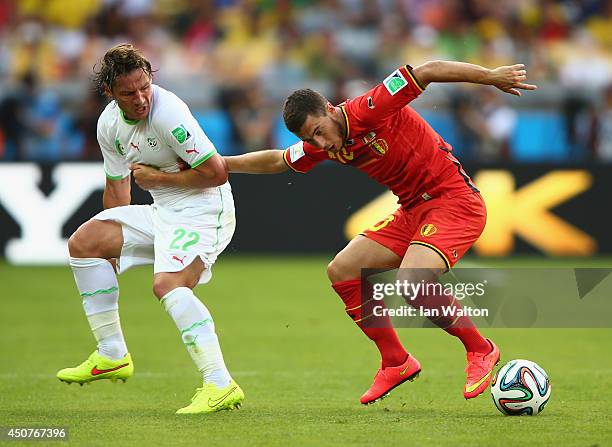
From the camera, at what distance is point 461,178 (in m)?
7.35

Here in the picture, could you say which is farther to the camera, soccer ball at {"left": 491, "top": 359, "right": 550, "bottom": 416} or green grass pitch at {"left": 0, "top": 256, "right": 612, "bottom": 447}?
soccer ball at {"left": 491, "top": 359, "right": 550, "bottom": 416}

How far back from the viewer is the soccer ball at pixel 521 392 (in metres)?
6.62

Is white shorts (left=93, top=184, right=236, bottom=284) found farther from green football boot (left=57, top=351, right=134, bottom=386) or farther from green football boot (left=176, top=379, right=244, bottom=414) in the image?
green football boot (left=176, top=379, right=244, bottom=414)

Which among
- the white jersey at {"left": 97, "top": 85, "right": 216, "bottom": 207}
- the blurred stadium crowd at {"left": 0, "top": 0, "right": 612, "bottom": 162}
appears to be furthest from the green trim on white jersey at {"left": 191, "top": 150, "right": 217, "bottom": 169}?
the blurred stadium crowd at {"left": 0, "top": 0, "right": 612, "bottom": 162}

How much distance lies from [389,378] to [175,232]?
1.66 meters

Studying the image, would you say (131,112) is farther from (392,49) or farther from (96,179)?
(392,49)

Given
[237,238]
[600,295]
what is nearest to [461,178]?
[600,295]

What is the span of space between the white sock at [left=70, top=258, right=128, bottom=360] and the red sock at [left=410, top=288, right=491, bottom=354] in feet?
6.40

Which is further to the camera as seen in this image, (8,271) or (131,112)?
(8,271)

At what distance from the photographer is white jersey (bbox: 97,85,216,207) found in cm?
687

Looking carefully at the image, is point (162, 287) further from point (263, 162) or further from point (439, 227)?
point (439, 227)

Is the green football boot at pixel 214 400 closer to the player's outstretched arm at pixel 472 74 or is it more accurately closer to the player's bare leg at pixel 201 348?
the player's bare leg at pixel 201 348

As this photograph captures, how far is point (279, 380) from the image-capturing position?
8.23 meters

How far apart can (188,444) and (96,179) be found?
1019 centimetres
